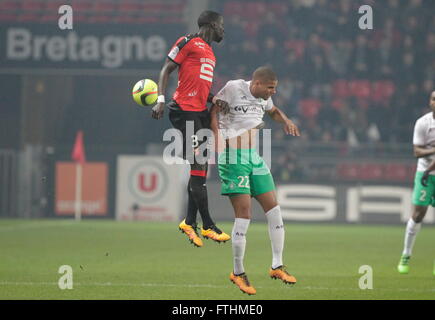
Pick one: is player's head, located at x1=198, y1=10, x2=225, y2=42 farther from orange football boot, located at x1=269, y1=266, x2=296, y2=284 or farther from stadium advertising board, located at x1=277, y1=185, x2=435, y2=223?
stadium advertising board, located at x1=277, y1=185, x2=435, y2=223

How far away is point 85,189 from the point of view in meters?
21.8

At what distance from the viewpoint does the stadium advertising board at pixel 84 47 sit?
69.0 ft

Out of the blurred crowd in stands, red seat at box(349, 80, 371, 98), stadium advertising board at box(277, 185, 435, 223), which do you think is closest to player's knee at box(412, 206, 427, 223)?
stadium advertising board at box(277, 185, 435, 223)

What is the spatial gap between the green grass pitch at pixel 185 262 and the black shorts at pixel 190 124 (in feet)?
4.93

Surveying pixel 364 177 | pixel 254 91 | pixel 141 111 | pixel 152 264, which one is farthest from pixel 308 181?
pixel 254 91

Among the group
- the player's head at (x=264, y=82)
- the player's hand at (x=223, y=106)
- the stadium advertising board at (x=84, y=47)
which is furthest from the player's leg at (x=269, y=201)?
the stadium advertising board at (x=84, y=47)

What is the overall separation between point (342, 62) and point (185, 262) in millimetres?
14121

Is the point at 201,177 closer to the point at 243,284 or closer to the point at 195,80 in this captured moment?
the point at 195,80

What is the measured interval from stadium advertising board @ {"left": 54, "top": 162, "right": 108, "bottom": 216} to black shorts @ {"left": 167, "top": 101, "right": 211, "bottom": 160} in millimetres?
12714

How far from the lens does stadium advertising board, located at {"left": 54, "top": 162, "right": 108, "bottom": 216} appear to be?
2166cm

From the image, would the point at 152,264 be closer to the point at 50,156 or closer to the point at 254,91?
the point at 254,91

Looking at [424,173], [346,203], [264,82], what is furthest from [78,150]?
[264,82]

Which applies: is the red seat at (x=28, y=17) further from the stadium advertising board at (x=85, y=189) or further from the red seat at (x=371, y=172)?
the red seat at (x=371, y=172)

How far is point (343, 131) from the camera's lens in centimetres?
2388
